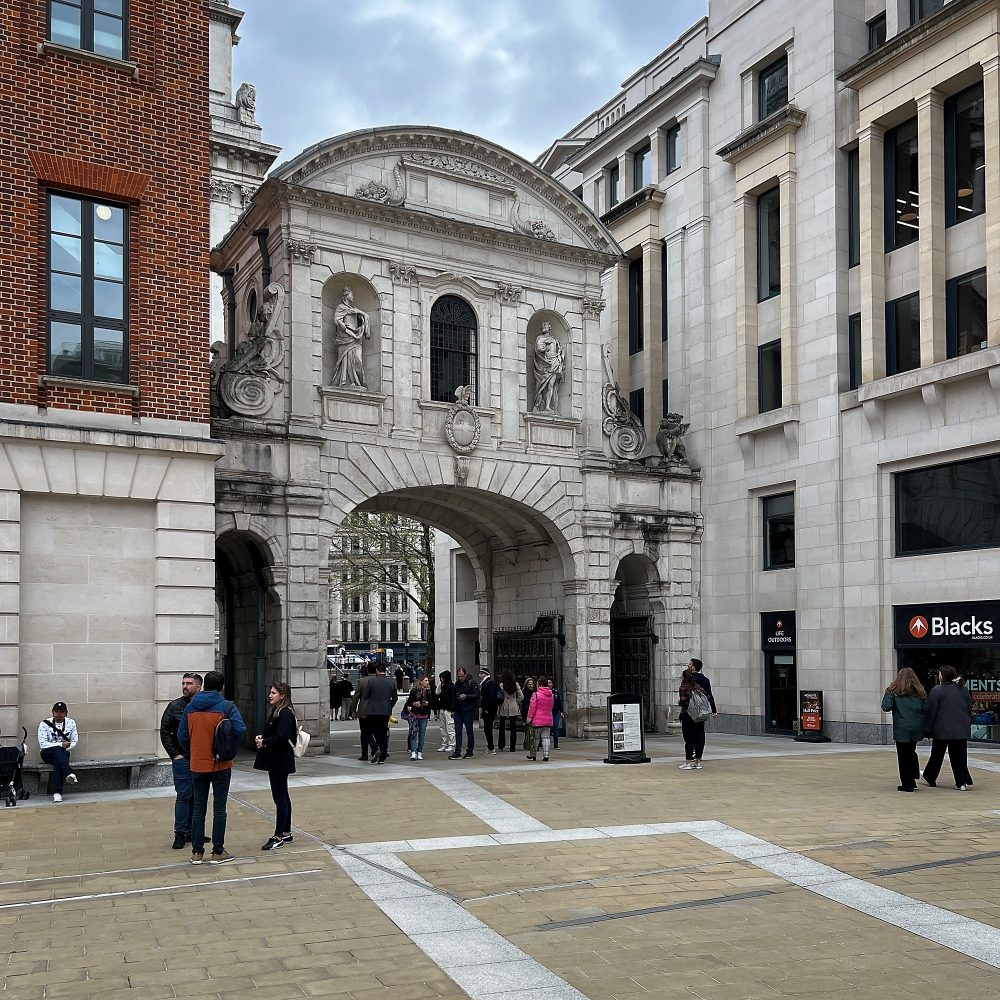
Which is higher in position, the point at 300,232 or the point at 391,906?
the point at 300,232

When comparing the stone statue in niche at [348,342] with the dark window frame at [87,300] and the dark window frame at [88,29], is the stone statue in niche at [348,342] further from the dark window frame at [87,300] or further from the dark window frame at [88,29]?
the dark window frame at [88,29]

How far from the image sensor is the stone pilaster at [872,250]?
79.9 ft

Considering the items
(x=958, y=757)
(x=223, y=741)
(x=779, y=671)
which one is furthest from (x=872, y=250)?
(x=223, y=741)

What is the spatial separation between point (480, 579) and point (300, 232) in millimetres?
10978

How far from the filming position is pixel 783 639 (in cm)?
2677

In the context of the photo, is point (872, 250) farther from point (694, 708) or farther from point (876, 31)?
point (694, 708)

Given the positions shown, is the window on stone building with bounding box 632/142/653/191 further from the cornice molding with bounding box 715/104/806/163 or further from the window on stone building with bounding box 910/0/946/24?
the window on stone building with bounding box 910/0/946/24

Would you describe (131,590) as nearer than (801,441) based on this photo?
Yes

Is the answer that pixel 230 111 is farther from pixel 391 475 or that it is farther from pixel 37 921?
pixel 37 921

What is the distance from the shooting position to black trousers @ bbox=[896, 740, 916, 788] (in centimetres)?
1600

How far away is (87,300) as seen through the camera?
17.3 meters

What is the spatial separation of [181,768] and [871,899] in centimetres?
652

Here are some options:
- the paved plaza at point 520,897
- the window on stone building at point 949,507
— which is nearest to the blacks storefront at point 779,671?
the window on stone building at point 949,507

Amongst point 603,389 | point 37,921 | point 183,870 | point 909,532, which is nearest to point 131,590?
point 183,870
